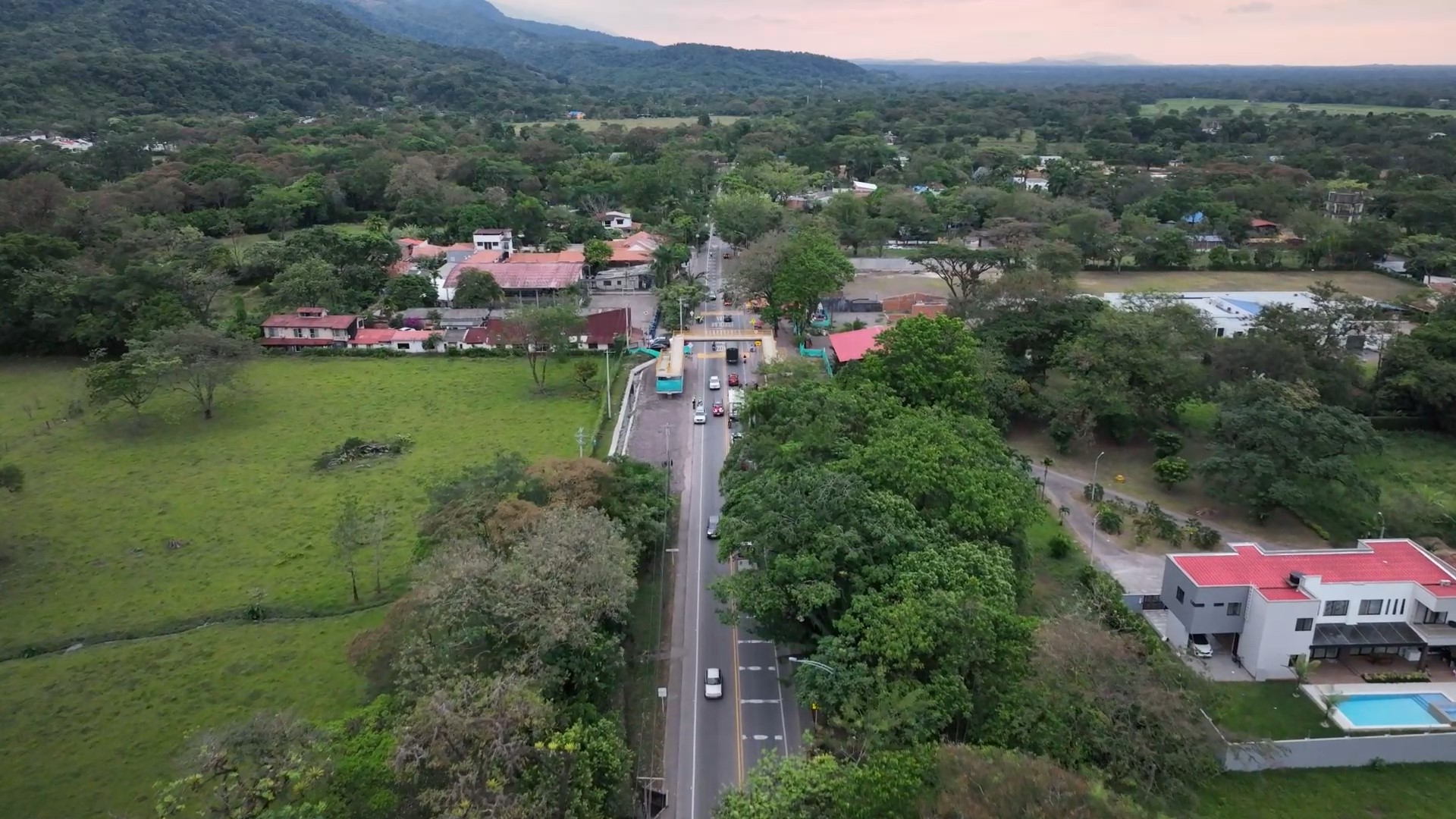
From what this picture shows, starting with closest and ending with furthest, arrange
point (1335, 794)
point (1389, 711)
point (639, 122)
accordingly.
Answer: point (1335, 794) → point (1389, 711) → point (639, 122)

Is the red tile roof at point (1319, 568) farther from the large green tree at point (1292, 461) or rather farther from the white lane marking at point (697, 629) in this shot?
the white lane marking at point (697, 629)

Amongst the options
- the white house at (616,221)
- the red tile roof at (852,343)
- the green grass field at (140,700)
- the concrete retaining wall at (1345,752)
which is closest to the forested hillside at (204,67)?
the white house at (616,221)

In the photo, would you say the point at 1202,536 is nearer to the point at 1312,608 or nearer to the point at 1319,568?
the point at 1319,568

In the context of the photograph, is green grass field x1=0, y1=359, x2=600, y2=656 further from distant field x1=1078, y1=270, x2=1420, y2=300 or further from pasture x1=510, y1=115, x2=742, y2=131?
pasture x1=510, y1=115, x2=742, y2=131

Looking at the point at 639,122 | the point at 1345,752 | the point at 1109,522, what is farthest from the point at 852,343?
the point at 639,122

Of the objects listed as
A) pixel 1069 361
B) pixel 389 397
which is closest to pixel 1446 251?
pixel 1069 361

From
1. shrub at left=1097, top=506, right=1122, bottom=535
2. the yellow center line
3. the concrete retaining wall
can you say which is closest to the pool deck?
the concrete retaining wall
